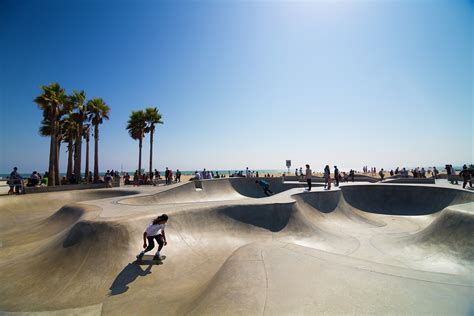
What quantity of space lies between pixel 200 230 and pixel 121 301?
166 inches

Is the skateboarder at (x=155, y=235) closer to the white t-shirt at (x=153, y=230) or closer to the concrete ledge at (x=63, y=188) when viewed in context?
the white t-shirt at (x=153, y=230)

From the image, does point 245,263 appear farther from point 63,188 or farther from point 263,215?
point 63,188

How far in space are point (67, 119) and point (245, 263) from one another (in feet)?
110

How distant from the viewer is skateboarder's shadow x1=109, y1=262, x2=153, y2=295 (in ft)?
17.5

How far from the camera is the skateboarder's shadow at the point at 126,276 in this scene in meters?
5.34

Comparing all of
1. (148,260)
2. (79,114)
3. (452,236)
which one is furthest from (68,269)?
(79,114)

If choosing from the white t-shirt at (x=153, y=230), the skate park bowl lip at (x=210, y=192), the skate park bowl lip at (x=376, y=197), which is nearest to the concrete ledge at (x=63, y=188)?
the skate park bowl lip at (x=210, y=192)

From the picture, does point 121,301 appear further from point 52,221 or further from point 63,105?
point 63,105

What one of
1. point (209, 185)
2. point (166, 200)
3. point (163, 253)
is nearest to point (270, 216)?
point (163, 253)

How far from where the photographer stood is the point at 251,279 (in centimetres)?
434

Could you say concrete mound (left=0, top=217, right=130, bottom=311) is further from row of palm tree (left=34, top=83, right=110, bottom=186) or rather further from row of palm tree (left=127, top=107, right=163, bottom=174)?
row of palm tree (left=127, top=107, right=163, bottom=174)

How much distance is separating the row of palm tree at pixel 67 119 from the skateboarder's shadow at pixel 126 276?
19555 mm

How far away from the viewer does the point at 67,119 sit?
95.0 ft

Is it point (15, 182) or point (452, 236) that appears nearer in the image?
point (452, 236)
